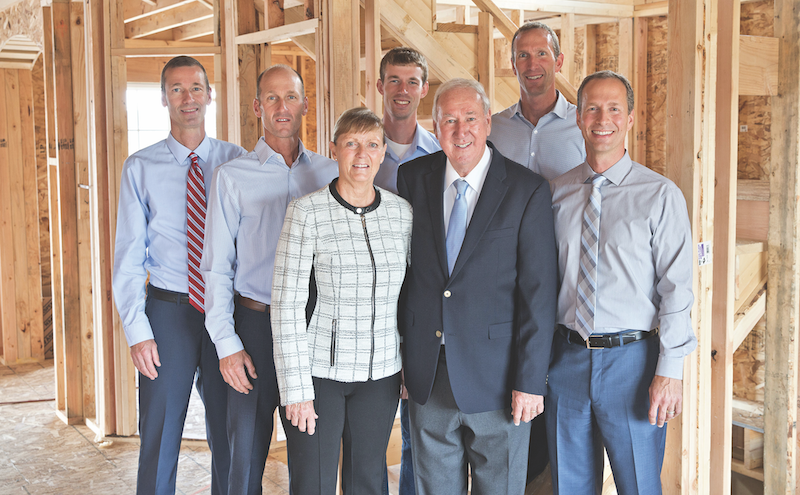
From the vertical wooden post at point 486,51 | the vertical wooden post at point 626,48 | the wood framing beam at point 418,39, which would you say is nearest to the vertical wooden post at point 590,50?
the vertical wooden post at point 626,48

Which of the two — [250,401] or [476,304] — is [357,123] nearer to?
[476,304]

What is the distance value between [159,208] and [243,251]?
516 mm

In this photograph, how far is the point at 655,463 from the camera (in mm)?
2160

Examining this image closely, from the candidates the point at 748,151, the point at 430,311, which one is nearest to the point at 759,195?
the point at 748,151

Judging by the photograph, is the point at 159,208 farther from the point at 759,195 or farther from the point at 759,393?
the point at 759,393

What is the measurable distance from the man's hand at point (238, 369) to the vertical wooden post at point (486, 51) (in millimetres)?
2557

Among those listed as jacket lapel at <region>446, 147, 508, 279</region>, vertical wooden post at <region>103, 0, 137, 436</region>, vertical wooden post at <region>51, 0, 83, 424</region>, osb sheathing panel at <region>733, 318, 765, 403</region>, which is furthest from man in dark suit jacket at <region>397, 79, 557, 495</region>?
osb sheathing panel at <region>733, 318, 765, 403</region>

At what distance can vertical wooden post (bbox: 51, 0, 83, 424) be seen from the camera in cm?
445

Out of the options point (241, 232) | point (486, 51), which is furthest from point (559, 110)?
point (486, 51)

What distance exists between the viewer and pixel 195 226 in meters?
2.56

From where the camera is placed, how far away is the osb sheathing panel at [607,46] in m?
6.38

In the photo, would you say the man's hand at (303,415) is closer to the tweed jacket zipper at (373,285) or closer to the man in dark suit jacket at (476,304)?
the tweed jacket zipper at (373,285)

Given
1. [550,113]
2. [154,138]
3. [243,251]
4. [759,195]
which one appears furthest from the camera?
[154,138]

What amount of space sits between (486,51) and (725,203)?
1955 mm
